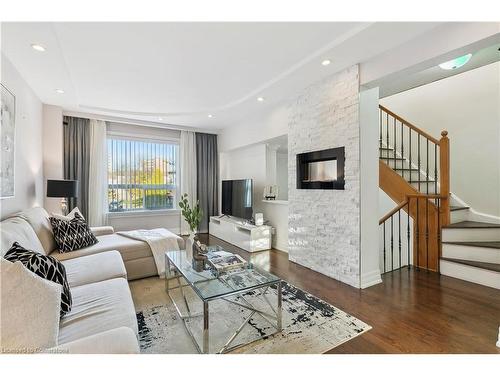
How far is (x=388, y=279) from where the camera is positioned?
290 centimetres

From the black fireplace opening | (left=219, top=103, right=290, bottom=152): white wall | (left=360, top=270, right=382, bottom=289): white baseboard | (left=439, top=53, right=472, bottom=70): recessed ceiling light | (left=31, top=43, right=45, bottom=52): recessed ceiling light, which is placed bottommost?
(left=360, top=270, right=382, bottom=289): white baseboard

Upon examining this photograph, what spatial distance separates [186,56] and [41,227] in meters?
2.43

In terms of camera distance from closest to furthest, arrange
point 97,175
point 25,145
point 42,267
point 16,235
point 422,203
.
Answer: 1. point 42,267
2. point 16,235
3. point 25,145
4. point 422,203
5. point 97,175

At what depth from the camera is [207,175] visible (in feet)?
19.4

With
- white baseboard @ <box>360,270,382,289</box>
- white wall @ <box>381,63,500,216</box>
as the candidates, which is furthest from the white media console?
white wall @ <box>381,63,500,216</box>

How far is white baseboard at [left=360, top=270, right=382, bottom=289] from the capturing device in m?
2.66

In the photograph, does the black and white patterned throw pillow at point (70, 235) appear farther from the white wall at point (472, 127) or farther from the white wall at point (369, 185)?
the white wall at point (472, 127)

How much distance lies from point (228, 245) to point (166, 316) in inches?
101

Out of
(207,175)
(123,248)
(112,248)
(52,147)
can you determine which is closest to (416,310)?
(123,248)

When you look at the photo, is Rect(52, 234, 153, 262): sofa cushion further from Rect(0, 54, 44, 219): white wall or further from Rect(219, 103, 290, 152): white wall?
Rect(219, 103, 290, 152): white wall

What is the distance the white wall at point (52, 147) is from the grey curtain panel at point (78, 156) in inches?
16.2

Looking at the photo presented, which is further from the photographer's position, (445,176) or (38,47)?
(445,176)

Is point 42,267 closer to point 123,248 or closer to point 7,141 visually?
point 123,248

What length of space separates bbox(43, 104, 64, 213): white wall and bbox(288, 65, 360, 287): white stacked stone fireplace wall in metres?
3.89
